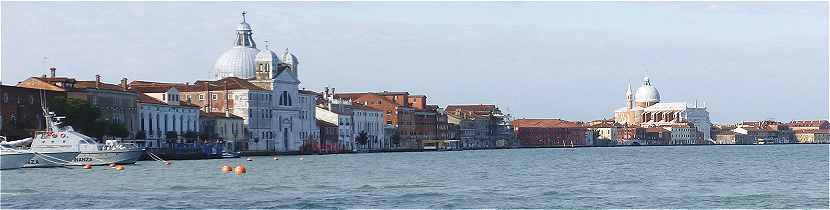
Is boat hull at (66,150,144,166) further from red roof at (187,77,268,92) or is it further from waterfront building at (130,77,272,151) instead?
red roof at (187,77,268,92)

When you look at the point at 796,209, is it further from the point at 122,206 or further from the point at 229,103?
the point at 229,103

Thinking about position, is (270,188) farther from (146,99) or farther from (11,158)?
(146,99)

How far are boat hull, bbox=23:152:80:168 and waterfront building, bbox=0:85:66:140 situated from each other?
13.5m

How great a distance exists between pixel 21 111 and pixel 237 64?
4360 cm

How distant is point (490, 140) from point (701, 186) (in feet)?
450

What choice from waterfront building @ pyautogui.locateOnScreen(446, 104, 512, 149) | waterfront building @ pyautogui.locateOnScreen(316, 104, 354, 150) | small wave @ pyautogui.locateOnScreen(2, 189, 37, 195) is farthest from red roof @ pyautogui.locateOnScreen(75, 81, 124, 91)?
waterfront building @ pyautogui.locateOnScreen(446, 104, 512, 149)

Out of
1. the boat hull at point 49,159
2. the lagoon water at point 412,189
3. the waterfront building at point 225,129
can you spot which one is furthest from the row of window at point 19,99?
the waterfront building at point 225,129

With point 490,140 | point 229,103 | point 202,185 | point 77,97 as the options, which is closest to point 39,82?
point 77,97

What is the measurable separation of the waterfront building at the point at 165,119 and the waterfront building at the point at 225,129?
1552 millimetres

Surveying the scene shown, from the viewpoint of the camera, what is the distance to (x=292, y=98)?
120 meters

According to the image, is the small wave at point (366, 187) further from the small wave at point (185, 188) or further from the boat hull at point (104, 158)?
the boat hull at point (104, 158)

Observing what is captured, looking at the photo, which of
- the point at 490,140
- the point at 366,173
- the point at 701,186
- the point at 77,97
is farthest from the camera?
the point at 490,140

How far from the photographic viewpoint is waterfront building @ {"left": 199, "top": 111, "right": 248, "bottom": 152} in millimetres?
104812

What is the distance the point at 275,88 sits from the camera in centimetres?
11725
